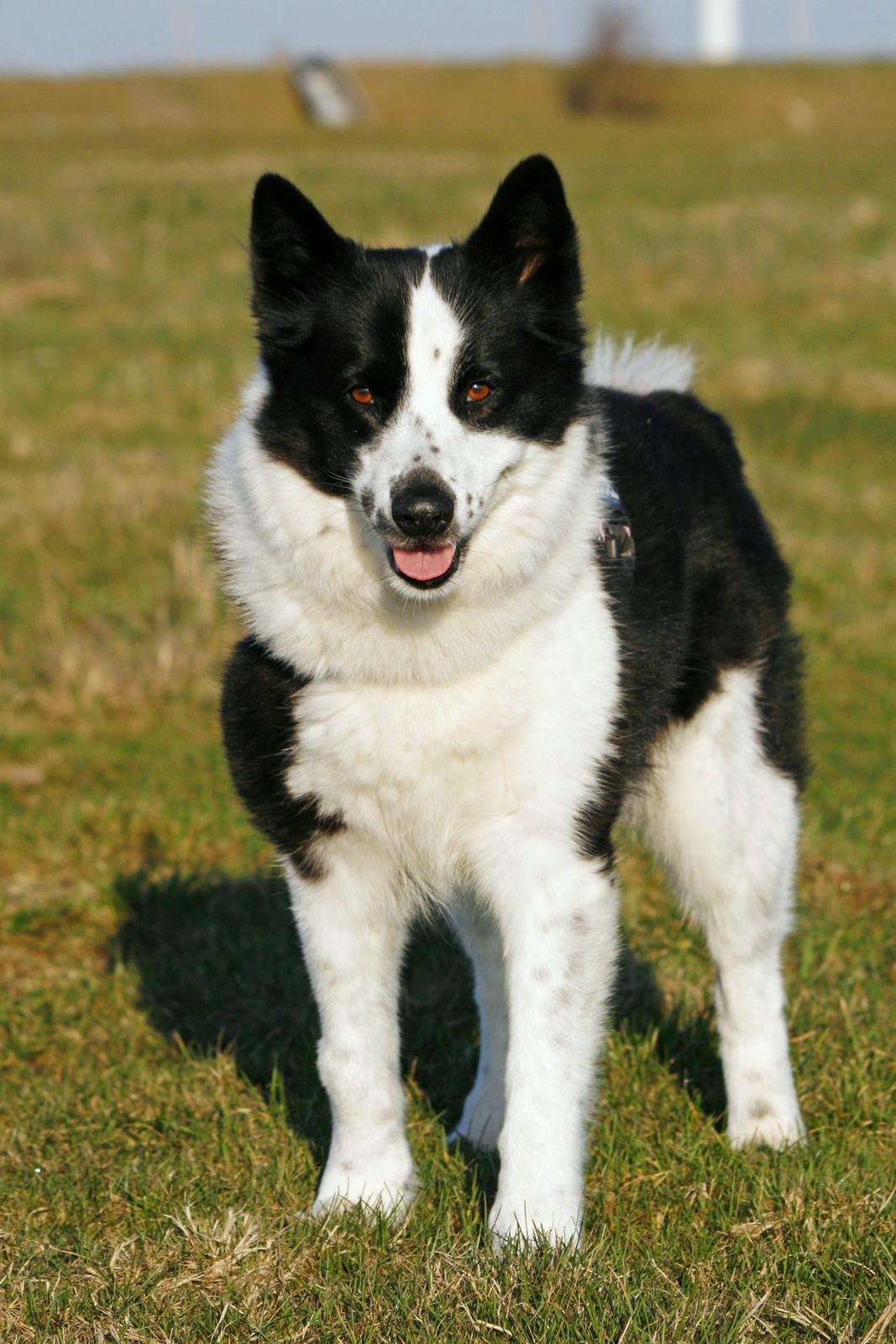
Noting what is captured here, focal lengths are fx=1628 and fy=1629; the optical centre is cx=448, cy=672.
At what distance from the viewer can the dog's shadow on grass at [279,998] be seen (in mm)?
4195

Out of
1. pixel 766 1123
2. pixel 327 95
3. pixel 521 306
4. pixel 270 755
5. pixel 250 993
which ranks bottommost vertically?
pixel 250 993

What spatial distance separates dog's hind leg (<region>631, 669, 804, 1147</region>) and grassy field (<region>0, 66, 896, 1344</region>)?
0.49 ft

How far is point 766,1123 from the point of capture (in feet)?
12.8

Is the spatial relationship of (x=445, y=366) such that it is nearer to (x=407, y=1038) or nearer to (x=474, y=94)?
(x=407, y=1038)

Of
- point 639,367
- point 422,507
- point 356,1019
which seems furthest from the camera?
point 639,367

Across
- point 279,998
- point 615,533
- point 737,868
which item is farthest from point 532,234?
point 279,998

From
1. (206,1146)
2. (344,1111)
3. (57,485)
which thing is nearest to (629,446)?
(344,1111)

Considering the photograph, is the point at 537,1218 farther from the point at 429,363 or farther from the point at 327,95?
the point at 327,95

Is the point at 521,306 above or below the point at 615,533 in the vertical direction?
above

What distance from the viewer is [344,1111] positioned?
3.52m

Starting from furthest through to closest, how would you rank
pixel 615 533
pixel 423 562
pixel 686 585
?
pixel 686 585, pixel 615 533, pixel 423 562

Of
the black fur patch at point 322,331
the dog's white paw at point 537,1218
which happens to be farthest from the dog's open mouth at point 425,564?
the dog's white paw at point 537,1218

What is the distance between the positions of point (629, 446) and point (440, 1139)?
1713mm

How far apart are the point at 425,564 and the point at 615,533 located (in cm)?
57
